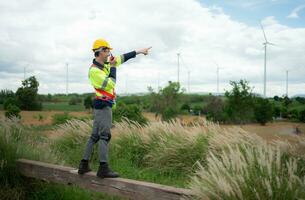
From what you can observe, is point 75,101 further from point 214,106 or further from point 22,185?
point 22,185

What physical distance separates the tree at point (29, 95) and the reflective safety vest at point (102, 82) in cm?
4538

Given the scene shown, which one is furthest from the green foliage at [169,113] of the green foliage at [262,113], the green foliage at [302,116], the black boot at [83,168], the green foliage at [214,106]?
the black boot at [83,168]

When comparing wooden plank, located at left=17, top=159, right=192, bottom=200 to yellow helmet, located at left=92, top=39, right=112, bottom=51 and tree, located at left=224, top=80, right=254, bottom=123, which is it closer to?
yellow helmet, located at left=92, top=39, right=112, bottom=51

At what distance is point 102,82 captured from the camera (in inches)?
209

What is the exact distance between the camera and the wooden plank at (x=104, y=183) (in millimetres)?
4629

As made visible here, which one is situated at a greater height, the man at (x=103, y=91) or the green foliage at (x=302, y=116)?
the man at (x=103, y=91)

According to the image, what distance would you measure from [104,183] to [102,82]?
51.5 inches

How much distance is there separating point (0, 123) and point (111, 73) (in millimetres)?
4838

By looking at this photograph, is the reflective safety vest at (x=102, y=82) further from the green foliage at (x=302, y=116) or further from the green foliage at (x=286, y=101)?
the green foliage at (x=286, y=101)

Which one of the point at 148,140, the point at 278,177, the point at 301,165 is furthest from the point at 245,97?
the point at 278,177

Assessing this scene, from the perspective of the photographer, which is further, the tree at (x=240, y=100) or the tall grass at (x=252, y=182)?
the tree at (x=240, y=100)

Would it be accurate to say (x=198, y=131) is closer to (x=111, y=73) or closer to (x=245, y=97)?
(x=111, y=73)

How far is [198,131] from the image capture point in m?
9.27

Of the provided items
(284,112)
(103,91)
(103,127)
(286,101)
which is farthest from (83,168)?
(286,101)
